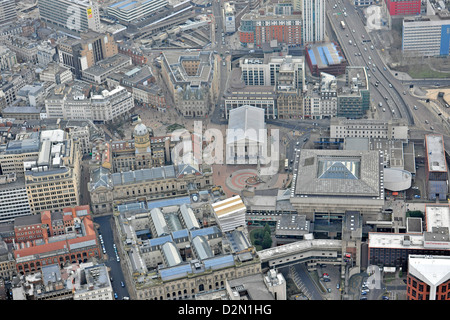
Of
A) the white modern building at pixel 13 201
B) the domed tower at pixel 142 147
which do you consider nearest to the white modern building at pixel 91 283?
the white modern building at pixel 13 201

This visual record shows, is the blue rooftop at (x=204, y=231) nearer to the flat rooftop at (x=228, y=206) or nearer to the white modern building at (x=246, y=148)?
the flat rooftop at (x=228, y=206)

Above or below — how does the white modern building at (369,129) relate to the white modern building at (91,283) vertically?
above

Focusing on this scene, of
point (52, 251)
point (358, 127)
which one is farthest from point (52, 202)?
point (358, 127)

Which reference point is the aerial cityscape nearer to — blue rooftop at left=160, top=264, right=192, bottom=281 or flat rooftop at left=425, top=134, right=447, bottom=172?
blue rooftop at left=160, top=264, right=192, bottom=281

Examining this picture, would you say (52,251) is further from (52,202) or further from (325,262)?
(325,262)

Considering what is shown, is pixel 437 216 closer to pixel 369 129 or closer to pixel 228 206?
pixel 369 129

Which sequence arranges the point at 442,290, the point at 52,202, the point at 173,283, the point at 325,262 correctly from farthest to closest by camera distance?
the point at 52,202, the point at 325,262, the point at 173,283, the point at 442,290
